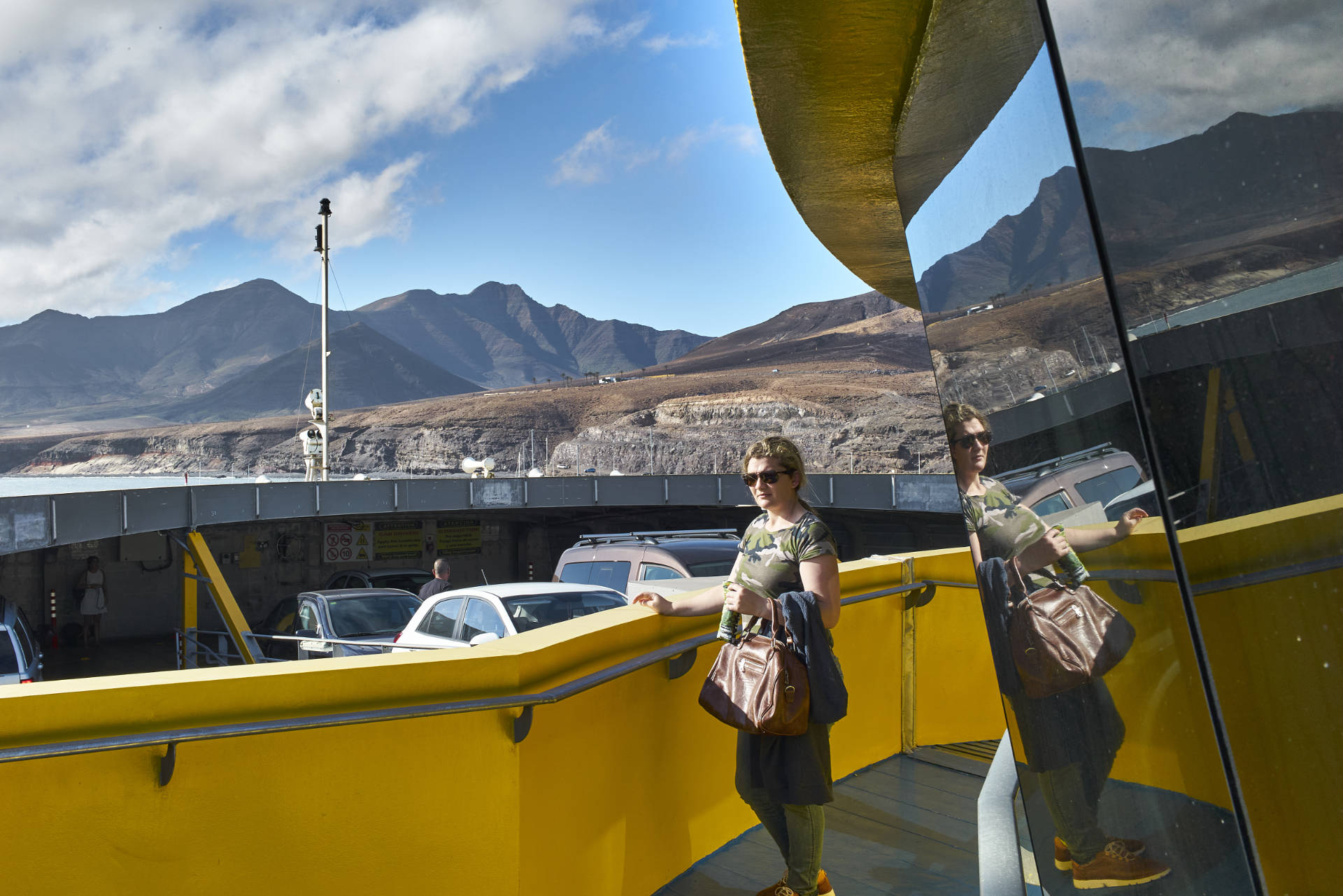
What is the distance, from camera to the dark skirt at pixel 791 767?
2.96 m

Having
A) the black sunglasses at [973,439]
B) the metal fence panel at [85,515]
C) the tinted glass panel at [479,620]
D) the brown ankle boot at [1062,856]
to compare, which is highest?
the metal fence panel at [85,515]

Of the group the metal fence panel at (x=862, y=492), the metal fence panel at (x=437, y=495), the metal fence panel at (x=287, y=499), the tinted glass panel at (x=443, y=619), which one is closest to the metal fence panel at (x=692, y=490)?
the metal fence panel at (x=862, y=492)

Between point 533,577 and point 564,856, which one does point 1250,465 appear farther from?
point 533,577

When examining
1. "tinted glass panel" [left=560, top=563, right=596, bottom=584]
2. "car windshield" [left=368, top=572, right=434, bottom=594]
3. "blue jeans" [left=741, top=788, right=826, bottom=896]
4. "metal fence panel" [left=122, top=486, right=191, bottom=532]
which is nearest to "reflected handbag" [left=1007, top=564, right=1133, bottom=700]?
"blue jeans" [left=741, top=788, right=826, bottom=896]

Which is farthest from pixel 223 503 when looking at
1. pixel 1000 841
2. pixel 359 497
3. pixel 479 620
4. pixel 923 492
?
pixel 1000 841

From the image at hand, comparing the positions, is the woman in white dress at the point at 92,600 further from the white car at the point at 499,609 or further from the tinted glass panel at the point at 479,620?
the tinted glass panel at the point at 479,620

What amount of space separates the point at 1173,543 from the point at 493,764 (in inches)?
85.9

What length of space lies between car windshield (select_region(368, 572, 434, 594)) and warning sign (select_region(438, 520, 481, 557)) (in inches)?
374

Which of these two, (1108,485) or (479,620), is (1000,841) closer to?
(1108,485)

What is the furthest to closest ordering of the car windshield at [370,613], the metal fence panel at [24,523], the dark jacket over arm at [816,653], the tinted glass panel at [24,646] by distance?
the metal fence panel at [24,523] → the car windshield at [370,613] → the tinted glass panel at [24,646] → the dark jacket over arm at [816,653]

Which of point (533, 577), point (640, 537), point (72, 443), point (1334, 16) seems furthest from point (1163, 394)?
point (72, 443)

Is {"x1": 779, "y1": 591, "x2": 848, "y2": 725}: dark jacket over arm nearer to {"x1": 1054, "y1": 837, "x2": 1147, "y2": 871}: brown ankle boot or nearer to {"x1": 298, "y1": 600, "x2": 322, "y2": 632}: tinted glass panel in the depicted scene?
{"x1": 1054, "y1": 837, "x2": 1147, "y2": 871}: brown ankle boot

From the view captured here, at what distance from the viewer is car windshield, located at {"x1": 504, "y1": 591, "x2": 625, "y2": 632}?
26.4 feet

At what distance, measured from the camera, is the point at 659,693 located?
3.36m
